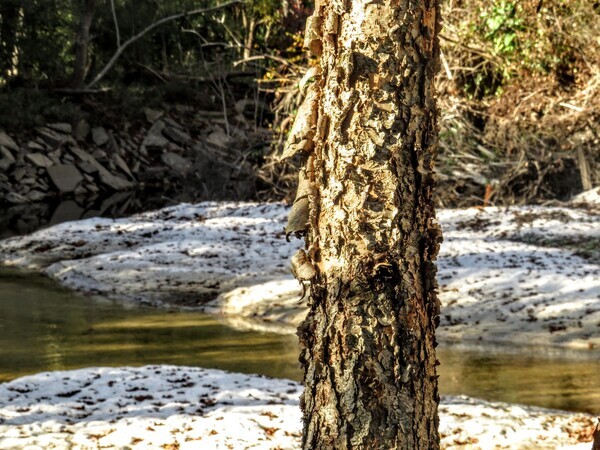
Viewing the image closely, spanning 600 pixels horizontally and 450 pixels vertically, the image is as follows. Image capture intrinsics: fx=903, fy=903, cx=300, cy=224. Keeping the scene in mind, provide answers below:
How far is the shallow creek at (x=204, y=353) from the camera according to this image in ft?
29.0

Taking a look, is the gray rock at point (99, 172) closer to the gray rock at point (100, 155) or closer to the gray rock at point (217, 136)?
the gray rock at point (100, 155)

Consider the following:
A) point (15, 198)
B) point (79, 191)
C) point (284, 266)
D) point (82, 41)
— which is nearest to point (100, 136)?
point (79, 191)

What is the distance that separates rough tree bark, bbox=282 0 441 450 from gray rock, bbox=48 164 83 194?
27372 millimetres

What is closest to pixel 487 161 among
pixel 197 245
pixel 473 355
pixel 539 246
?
pixel 539 246

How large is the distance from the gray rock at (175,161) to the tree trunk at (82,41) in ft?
13.4

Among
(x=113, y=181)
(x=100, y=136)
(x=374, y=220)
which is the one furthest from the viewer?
(x=100, y=136)

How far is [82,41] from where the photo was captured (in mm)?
31719

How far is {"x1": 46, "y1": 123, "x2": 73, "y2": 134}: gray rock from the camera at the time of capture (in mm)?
31531

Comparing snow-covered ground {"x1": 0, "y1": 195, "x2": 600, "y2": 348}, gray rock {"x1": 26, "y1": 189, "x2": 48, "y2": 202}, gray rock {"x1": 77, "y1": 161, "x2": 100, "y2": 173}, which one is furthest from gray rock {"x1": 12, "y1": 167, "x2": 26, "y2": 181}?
snow-covered ground {"x1": 0, "y1": 195, "x2": 600, "y2": 348}

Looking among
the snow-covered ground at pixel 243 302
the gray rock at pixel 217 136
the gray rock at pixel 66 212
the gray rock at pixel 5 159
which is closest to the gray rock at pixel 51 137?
the gray rock at pixel 5 159

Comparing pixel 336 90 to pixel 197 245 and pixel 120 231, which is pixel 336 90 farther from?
pixel 120 231

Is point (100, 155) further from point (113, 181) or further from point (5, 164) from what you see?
point (5, 164)

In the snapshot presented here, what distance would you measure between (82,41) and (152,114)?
4208 mm

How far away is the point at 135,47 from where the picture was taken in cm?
3531
